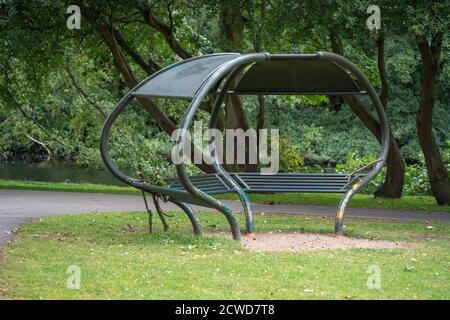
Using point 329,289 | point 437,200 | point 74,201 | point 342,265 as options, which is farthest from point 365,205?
point 329,289

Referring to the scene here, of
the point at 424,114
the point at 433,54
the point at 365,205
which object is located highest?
the point at 433,54

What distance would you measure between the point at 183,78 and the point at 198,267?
3.16 metres

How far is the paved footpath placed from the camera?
50.1ft

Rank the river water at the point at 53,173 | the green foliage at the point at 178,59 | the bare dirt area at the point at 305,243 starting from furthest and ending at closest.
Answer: the river water at the point at 53,173, the green foliage at the point at 178,59, the bare dirt area at the point at 305,243

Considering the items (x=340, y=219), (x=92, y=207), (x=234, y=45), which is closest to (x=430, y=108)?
(x=234, y=45)

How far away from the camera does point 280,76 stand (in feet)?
47.4

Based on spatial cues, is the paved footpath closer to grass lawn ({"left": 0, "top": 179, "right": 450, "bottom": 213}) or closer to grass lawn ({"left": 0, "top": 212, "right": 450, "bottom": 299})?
grass lawn ({"left": 0, "top": 179, "right": 450, "bottom": 213})

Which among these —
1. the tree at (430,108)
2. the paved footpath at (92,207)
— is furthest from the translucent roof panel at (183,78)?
the tree at (430,108)

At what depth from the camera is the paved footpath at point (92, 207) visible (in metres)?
15.3

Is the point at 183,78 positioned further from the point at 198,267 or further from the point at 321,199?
the point at 321,199

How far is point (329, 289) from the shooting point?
8.60 m

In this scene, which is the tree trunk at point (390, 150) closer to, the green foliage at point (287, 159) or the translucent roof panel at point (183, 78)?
the green foliage at point (287, 159)

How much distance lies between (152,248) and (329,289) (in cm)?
289
